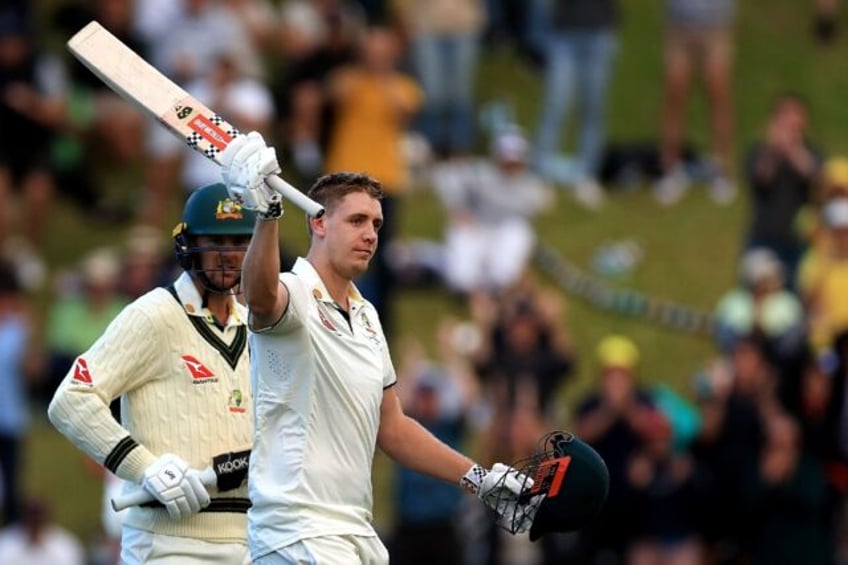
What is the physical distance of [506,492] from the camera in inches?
377

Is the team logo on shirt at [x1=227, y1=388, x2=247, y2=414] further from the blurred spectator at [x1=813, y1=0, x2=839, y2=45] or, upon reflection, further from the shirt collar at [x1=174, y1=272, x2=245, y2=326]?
the blurred spectator at [x1=813, y1=0, x2=839, y2=45]

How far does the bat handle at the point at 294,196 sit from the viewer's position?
336 inches

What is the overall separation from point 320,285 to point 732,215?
48.1 ft

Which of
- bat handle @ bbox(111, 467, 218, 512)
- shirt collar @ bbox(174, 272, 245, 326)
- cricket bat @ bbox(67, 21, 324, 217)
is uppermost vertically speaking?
cricket bat @ bbox(67, 21, 324, 217)

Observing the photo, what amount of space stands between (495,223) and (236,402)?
10.6 m

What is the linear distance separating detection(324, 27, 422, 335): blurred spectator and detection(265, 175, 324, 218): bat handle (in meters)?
10.4

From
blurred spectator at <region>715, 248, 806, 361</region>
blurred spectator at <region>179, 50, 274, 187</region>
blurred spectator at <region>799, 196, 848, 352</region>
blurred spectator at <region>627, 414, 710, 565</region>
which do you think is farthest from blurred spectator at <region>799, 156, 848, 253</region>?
blurred spectator at <region>179, 50, 274, 187</region>

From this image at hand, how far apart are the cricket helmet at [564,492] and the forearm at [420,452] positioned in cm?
35

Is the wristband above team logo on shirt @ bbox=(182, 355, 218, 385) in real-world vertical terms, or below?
below

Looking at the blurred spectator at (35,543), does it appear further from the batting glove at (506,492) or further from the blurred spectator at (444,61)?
the batting glove at (506,492)

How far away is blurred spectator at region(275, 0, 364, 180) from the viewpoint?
20.7m

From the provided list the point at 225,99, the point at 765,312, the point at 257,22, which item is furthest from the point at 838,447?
the point at 257,22

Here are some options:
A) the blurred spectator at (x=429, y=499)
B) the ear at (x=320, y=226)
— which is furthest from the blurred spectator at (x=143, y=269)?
the ear at (x=320, y=226)

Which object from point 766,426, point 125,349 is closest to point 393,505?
point 766,426
